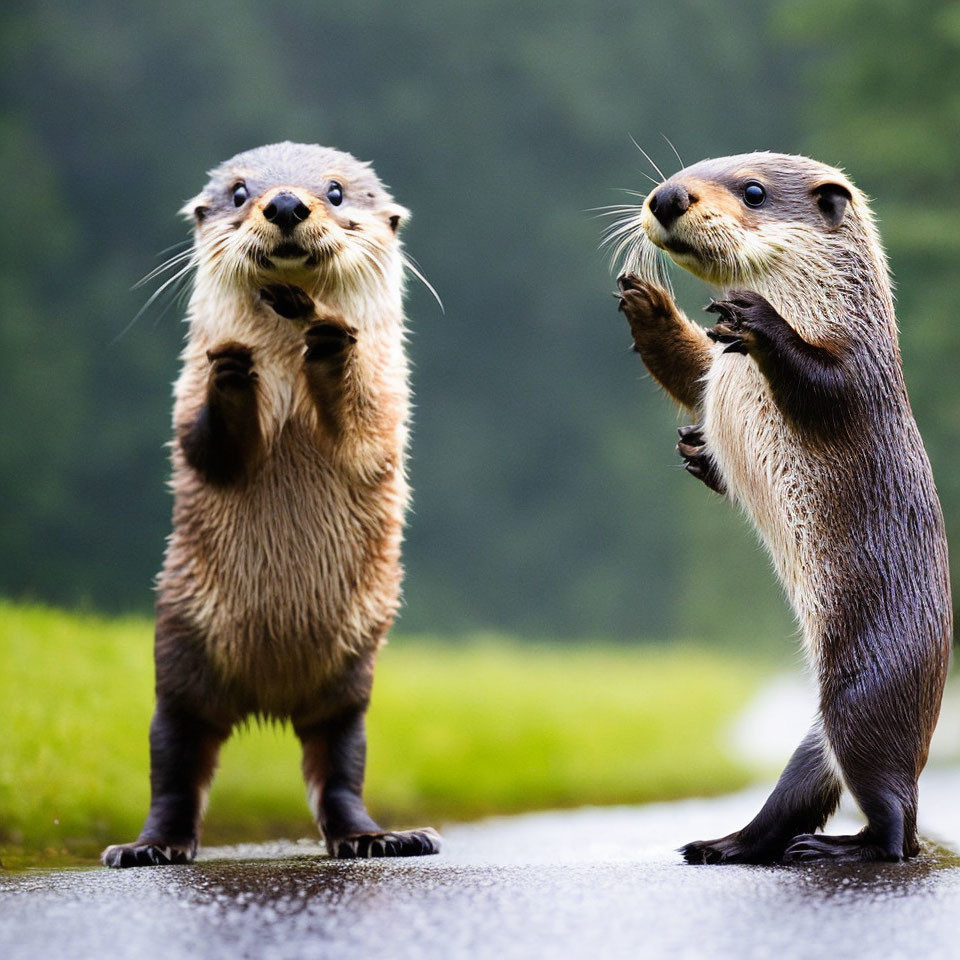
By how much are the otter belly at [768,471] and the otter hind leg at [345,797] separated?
4.41 ft

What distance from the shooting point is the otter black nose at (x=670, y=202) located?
3.82 meters

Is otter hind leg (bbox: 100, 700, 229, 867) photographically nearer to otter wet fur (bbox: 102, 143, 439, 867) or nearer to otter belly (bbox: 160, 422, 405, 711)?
otter wet fur (bbox: 102, 143, 439, 867)

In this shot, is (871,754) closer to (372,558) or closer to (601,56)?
(372,558)

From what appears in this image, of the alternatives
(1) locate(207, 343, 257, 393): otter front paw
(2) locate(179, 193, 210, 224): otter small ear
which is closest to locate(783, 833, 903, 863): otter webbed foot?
(1) locate(207, 343, 257, 393): otter front paw

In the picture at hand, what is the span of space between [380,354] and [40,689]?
2855mm

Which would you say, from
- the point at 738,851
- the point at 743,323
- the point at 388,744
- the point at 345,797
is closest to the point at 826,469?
the point at 743,323

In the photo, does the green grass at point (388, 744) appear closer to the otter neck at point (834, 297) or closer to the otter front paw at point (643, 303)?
the otter front paw at point (643, 303)

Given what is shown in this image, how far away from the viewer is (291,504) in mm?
4406

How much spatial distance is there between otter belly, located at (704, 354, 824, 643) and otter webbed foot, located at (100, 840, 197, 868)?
1.89 metres

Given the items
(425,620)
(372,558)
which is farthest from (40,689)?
(425,620)

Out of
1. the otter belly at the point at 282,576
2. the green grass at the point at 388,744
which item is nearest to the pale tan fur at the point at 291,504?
the otter belly at the point at 282,576

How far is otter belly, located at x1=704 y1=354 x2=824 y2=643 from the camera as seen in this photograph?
3.71m

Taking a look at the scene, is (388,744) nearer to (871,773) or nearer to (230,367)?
(230,367)

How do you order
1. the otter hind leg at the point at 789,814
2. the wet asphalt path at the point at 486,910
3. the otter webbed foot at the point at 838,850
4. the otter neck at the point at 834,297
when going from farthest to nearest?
the otter neck at the point at 834,297 → the otter hind leg at the point at 789,814 → the otter webbed foot at the point at 838,850 → the wet asphalt path at the point at 486,910
